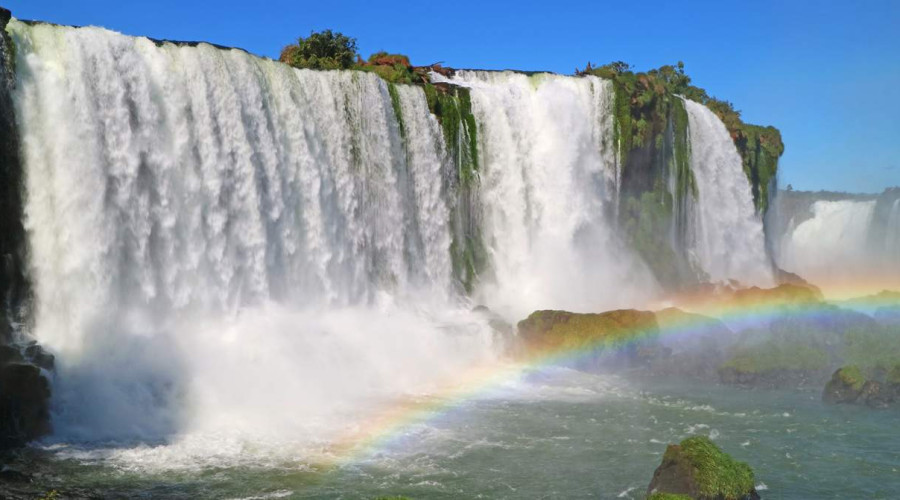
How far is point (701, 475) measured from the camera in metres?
11.7

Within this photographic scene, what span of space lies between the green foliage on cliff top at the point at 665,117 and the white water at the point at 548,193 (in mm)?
770

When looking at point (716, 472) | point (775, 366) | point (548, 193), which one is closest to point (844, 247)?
point (548, 193)

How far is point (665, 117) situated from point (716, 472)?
73.6 feet

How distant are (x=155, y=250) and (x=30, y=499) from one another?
733 cm

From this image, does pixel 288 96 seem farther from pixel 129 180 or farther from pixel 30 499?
Answer: pixel 30 499

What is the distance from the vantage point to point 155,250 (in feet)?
59.6

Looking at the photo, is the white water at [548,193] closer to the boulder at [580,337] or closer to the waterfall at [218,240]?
the waterfall at [218,240]

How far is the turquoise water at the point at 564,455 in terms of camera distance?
12.6m

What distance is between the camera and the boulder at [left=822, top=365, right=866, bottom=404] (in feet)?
60.3

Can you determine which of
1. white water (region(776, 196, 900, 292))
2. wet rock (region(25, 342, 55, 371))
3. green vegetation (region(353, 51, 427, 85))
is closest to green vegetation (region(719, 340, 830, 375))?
green vegetation (region(353, 51, 427, 85))

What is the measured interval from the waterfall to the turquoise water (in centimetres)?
210

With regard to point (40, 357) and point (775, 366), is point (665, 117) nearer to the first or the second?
point (775, 366)

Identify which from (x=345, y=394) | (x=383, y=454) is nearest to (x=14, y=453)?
(x=383, y=454)

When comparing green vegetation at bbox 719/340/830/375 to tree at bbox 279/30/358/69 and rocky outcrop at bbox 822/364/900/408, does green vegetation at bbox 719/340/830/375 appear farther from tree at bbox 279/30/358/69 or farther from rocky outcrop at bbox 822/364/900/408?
tree at bbox 279/30/358/69
